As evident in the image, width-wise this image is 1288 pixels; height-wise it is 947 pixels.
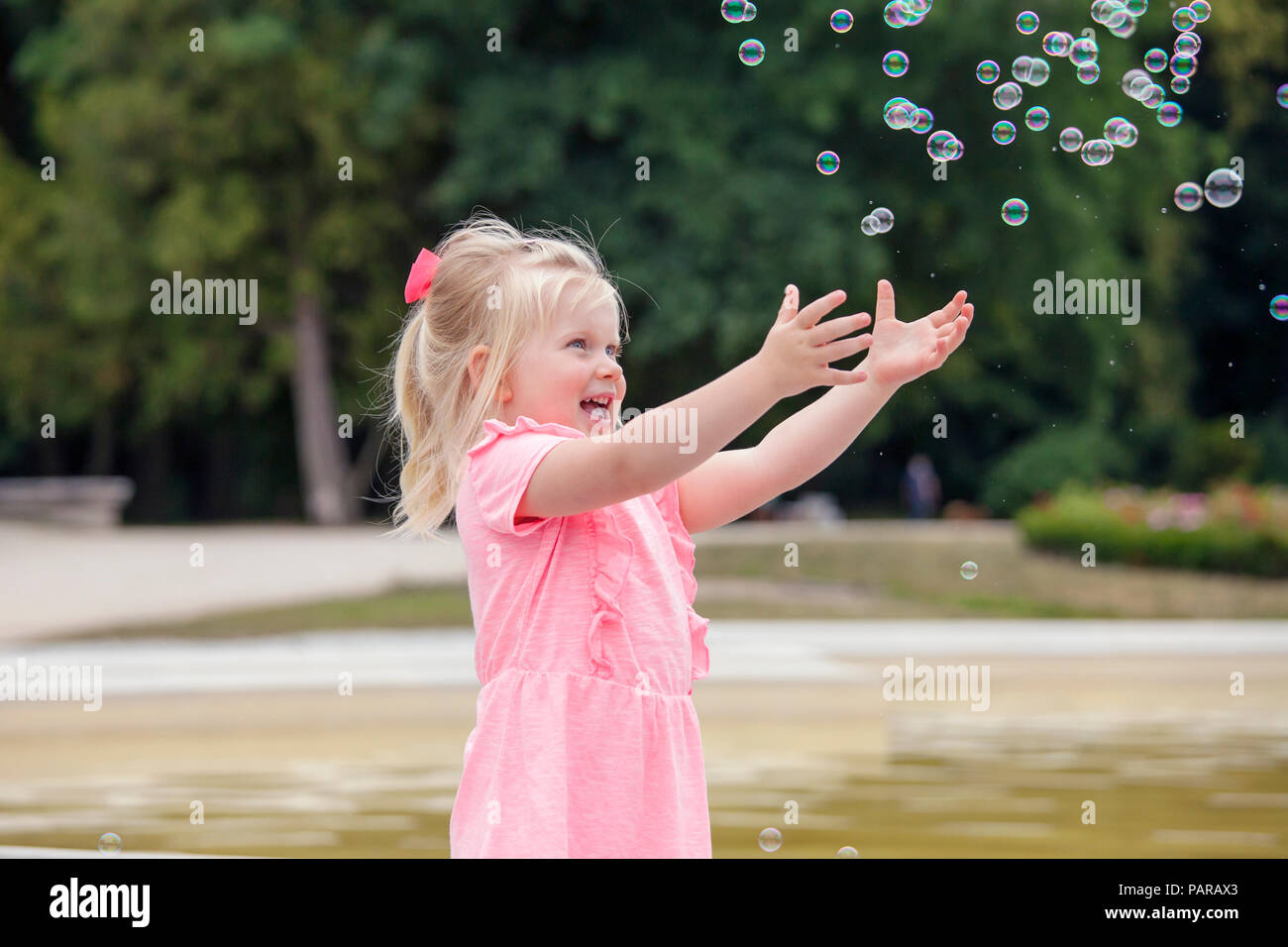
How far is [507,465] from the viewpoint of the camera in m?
2.92

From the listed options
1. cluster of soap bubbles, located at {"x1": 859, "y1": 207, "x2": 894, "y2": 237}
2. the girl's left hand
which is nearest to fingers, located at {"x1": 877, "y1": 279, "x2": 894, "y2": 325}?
the girl's left hand

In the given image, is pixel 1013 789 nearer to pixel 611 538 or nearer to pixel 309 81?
pixel 611 538

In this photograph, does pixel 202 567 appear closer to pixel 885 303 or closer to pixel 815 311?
pixel 885 303

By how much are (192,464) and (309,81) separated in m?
12.1

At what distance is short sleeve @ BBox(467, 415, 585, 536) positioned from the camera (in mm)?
2887

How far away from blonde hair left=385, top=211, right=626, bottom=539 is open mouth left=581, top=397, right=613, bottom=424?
0.50ft

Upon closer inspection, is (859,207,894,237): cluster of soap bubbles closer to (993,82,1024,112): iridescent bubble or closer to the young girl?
(993,82,1024,112): iridescent bubble

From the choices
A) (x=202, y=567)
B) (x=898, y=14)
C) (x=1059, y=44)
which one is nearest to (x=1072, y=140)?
(x=1059, y=44)

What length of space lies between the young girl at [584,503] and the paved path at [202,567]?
32.0 feet

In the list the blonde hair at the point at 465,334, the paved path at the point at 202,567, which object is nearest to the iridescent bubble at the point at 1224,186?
the blonde hair at the point at 465,334

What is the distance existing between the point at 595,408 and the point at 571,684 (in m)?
0.52

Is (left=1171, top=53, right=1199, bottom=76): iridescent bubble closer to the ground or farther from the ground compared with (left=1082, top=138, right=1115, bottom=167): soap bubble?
farther from the ground

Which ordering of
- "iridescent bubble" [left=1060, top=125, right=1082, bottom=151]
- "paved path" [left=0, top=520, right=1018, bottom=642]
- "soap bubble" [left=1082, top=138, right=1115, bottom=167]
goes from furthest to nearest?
"paved path" [left=0, top=520, right=1018, bottom=642]
"iridescent bubble" [left=1060, top=125, right=1082, bottom=151]
"soap bubble" [left=1082, top=138, right=1115, bottom=167]

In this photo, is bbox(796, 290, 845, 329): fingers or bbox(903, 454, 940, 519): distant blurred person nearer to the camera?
bbox(796, 290, 845, 329): fingers
